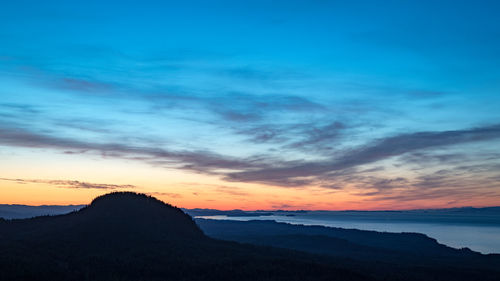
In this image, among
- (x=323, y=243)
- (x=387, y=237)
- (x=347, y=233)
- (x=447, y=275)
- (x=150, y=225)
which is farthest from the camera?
(x=347, y=233)

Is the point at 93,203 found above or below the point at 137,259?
above

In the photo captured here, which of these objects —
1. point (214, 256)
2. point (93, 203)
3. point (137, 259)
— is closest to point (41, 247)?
point (137, 259)

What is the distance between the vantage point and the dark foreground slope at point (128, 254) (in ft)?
105

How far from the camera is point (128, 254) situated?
41219 millimetres

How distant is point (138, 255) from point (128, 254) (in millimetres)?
1266

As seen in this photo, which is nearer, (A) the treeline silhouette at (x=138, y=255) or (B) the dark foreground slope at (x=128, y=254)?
(B) the dark foreground slope at (x=128, y=254)

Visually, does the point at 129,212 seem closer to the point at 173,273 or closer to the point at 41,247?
the point at 41,247

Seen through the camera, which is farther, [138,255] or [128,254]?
[128,254]

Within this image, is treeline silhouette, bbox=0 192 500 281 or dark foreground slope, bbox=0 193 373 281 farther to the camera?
treeline silhouette, bbox=0 192 500 281

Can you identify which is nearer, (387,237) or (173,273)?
(173,273)

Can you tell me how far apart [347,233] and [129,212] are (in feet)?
366

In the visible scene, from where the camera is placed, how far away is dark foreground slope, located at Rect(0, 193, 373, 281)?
105ft

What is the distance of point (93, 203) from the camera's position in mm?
69688

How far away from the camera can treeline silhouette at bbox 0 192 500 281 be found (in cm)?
3256
